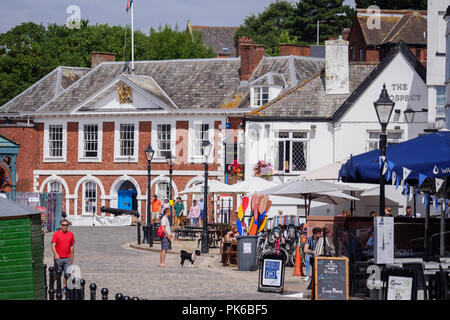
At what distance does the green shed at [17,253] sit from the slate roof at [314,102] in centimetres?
2693

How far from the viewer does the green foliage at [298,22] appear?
281 feet

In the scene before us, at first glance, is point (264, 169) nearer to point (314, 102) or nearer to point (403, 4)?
point (314, 102)

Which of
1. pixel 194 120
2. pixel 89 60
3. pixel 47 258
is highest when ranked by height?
pixel 89 60

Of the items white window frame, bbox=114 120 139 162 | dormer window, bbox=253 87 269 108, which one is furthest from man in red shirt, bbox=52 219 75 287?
white window frame, bbox=114 120 139 162

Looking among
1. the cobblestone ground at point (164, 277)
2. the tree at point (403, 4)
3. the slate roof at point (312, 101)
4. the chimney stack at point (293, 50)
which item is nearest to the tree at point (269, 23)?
the tree at point (403, 4)

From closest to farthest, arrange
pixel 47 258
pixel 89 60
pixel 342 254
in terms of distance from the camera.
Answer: pixel 342 254 → pixel 47 258 → pixel 89 60

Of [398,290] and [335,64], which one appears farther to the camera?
[335,64]

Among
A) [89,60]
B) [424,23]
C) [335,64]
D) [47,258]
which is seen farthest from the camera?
[89,60]

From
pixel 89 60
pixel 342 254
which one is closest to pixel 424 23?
pixel 89 60

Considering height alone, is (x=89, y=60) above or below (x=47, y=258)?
above

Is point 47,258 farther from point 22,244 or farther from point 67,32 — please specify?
point 67,32

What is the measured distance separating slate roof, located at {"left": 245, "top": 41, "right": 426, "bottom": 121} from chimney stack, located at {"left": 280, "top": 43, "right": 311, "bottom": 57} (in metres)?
14.1

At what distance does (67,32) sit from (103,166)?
1081 inches
